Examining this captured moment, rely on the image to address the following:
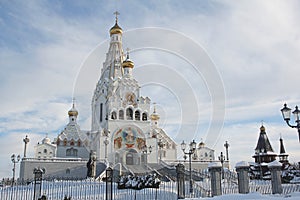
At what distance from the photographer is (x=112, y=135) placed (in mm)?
42719

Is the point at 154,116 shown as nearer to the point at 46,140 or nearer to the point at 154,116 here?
the point at 154,116

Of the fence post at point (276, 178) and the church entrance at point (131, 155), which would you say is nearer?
the fence post at point (276, 178)

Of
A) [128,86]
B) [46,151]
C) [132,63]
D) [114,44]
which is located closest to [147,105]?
[128,86]

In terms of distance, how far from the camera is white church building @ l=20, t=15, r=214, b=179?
38.1 m

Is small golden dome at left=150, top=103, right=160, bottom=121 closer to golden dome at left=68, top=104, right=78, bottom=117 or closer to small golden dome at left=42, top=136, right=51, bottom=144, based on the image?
golden dome at left=68, top=104, right=78, bottom=117

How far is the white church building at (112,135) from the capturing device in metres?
38.1

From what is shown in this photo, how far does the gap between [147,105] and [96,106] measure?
8.12m

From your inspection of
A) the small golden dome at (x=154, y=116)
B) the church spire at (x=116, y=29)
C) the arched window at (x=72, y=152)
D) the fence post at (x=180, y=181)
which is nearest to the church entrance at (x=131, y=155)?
the arched window at (x=72, y=152)

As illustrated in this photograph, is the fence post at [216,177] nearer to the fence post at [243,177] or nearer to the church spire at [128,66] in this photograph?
the fence post at [243,177]

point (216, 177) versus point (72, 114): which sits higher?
point (72, 114)

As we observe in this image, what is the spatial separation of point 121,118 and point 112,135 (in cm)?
334

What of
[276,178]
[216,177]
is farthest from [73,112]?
[276,178]

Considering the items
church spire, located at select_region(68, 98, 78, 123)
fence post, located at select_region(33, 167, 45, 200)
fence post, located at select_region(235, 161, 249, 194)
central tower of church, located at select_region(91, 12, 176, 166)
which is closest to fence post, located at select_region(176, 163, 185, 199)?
fence post, located at select_region(235, 161, 249, 194)

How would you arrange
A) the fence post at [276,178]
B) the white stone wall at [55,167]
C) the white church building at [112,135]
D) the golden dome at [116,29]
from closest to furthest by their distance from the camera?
the fence post at [276,178] → the white stone wall at [55,167] → the white church building at [112,135] → the golden dome at [116,29]
